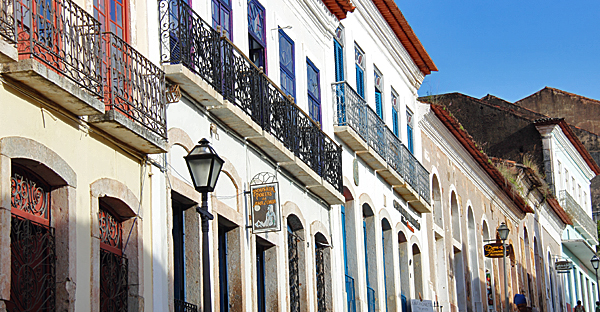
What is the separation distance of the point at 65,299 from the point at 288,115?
678cm

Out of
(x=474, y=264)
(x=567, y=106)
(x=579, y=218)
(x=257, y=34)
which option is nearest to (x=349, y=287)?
(x=257, y=34)

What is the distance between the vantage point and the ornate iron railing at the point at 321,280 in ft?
56.0

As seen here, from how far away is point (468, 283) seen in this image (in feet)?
92.7

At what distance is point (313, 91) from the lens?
713 inches

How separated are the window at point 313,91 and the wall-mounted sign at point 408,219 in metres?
4.72

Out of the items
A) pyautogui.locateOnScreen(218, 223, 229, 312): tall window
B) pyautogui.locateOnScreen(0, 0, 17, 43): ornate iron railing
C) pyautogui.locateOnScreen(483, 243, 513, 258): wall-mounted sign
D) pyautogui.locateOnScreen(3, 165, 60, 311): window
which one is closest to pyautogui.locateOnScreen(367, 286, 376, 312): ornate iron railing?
pyautogui.locateOnScreen(218, 223, 229, 312): tall window

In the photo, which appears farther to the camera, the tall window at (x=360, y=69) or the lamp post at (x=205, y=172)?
the tall window at (x=360, y=69)

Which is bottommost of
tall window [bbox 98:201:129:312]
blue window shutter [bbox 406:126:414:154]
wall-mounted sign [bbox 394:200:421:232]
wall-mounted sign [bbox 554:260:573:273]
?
tall window [bbox 98:201:129:312]

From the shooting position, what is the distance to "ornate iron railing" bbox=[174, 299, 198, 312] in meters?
11.9

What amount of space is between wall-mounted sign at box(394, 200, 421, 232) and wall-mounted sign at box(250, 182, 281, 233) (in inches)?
334

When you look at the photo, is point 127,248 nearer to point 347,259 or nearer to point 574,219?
point 347,259

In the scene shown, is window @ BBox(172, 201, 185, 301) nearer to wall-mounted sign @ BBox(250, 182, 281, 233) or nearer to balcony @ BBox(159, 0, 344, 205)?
balcony @ BBox(159, 0, 344, 205)

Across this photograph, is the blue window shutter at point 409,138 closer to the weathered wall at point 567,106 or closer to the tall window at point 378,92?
the tall window at point 378,92

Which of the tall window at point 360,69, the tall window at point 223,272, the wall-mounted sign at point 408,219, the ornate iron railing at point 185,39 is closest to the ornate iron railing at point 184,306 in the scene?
the tall window at point 223,272
